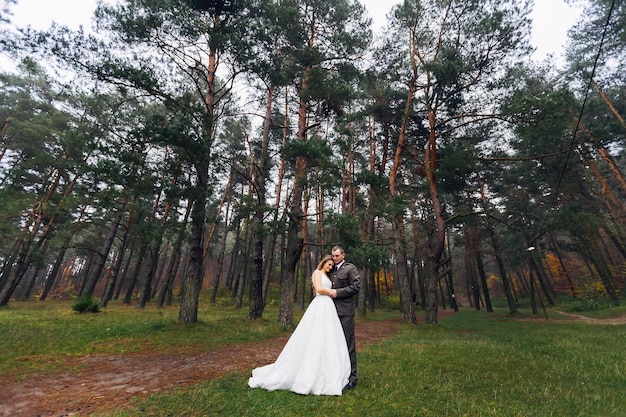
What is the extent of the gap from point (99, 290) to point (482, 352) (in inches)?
2130

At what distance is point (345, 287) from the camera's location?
456 centimetres

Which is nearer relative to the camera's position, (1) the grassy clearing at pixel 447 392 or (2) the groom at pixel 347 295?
(1) the grassy clearing at pixel 447 392

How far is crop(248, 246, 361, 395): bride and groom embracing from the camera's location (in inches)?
161

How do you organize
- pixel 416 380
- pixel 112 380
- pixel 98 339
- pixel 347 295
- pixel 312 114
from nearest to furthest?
pixel 347 295
pixel 416 380
pixel 112 380
pixel 98 339
pixel 312 114

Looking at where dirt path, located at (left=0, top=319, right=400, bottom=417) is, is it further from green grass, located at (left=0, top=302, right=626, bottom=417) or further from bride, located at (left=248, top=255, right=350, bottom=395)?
bride, located at (left=248, top=255, right=350, bottom=395)

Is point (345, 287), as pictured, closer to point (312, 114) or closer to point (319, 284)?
point (319, 284)

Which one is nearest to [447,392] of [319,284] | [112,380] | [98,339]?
[319,284]

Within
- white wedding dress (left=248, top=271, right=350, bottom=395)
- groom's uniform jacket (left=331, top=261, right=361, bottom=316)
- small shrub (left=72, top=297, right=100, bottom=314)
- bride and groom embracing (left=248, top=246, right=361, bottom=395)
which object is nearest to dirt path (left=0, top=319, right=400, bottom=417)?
white wedding dress (left=248, top=271, right=350, bottom=395)

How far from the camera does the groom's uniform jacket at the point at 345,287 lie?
4.52 m

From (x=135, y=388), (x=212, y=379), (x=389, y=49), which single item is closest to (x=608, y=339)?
(x=212, y=379)

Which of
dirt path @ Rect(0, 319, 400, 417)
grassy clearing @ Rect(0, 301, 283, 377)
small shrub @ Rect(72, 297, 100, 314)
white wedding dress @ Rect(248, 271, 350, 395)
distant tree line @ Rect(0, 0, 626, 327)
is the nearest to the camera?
dirt path @ Rect(0, 319, 400, 417)

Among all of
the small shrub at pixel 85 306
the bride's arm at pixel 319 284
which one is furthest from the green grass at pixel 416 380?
the small shrub at pixel 85 306

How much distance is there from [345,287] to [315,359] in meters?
1.12

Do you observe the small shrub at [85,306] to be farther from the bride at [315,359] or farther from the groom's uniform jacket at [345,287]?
the groom's uniform jacket at [345,287]
